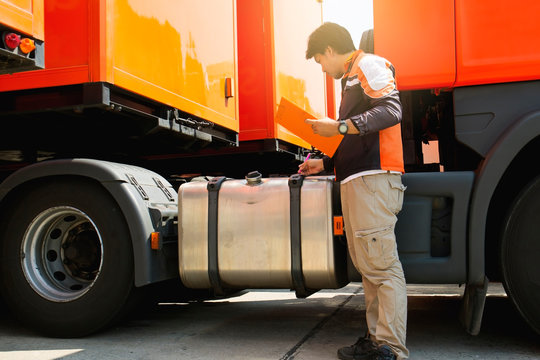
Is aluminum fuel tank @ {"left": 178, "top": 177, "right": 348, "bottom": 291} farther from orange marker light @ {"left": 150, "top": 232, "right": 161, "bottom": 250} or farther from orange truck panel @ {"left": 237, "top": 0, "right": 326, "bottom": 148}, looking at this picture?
orange truck panel @ {"left": 237, "top": 0, "right": 326, "bottom": 148}

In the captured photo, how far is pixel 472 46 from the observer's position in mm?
3199

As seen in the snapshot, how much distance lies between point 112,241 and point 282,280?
3.72 feet

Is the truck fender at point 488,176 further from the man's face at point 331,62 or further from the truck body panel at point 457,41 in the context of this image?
the man's face at point 331,62

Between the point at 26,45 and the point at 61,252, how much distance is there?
1.55 metres

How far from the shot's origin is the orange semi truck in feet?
10.3

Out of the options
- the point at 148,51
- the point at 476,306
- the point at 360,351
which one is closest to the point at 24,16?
the point at 148,51

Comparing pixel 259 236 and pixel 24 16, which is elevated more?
pixel 24 16

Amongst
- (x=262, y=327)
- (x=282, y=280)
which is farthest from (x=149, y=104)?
(x=262, y=327)

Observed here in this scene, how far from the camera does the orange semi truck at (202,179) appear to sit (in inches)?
123

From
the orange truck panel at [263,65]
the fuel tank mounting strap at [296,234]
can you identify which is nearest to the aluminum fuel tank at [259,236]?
the fuel tank mounting strap at [296,234]

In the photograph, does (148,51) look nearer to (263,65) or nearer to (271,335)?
(263,65)

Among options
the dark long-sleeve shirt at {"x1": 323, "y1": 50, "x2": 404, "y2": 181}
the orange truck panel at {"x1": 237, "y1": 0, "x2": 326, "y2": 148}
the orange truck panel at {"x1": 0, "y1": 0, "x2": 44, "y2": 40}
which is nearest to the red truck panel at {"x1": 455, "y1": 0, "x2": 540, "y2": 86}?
the dark long-sleeve shirt at {"x1": 323, "y1": 50, "x2": 404, "y2": 181}

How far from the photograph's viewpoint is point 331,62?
324 centimetres

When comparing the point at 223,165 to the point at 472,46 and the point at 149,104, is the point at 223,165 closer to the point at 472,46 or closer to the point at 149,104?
the point at 149,104
